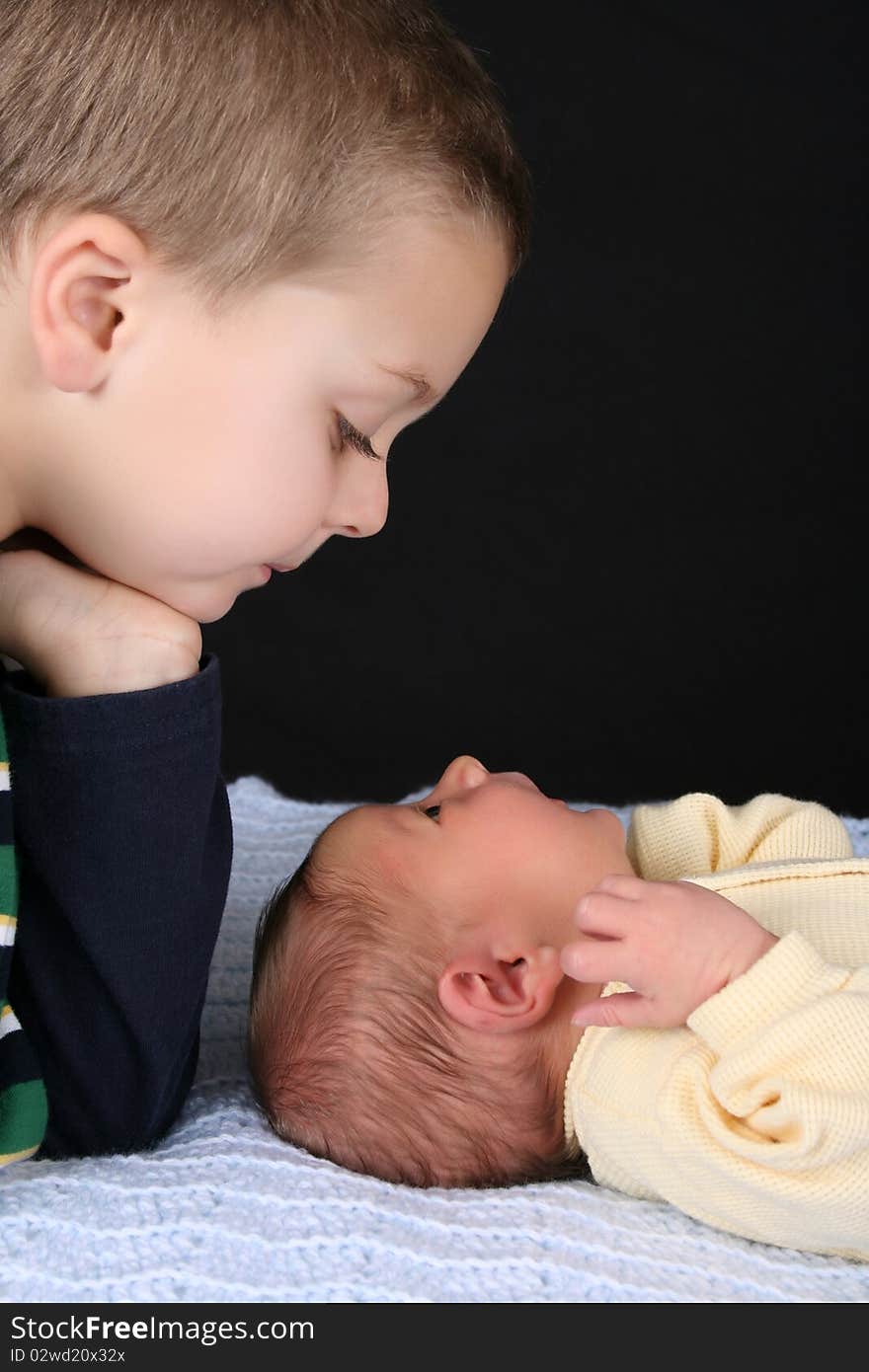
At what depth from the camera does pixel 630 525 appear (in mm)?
3258

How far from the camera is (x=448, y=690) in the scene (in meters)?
3.27

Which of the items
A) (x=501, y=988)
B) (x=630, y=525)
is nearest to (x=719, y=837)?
(x=501, y=988)

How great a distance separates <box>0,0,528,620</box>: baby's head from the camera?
1304 mm

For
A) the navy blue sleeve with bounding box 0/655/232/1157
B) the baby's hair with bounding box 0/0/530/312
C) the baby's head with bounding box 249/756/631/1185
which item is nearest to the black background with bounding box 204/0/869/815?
the baby's head with bounding box 249/756/631/1185

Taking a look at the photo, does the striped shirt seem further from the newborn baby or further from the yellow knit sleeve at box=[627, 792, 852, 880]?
the yellow knit sleeve at box=[627, 792, 852, 880]

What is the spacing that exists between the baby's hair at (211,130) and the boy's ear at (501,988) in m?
0.61

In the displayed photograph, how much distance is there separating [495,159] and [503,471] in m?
1.84

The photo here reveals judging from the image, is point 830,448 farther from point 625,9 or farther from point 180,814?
point 180,814

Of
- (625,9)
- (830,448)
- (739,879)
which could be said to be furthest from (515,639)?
(739,879)

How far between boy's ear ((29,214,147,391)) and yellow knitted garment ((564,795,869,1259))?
0.69 metres

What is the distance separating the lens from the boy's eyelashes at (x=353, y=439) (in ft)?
4.63

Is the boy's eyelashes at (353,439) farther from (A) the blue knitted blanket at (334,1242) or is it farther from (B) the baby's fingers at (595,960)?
(A) the blue knitted blanket at (334,1242)

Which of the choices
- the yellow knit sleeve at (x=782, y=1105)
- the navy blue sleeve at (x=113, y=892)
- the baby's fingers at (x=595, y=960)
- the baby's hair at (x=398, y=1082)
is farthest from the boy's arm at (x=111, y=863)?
the yellow knit sleeve at (x=782, y=1105)

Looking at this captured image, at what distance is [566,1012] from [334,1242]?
304mm
